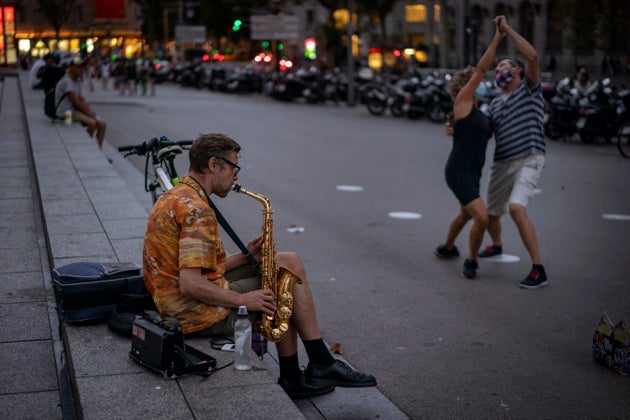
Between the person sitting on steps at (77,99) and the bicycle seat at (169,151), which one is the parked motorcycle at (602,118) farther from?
the bicycle seat at (169,151)

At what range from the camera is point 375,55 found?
247 ft

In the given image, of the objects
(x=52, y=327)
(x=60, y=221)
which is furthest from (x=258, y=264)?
(x=60, y=221)

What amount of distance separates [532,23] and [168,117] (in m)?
34.6

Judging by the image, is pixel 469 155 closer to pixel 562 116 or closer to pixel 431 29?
pixel 562 116

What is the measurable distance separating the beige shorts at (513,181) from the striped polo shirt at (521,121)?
0.08 meters

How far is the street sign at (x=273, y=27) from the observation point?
44312 millimetres

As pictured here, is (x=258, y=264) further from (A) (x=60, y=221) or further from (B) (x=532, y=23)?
(B) (x=532, y=23)

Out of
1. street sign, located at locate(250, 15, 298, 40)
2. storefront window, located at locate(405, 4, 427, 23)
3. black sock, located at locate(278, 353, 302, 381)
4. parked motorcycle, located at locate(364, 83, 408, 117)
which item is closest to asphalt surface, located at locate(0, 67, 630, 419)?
black sock, located at locate(278, 353, 302, 381)

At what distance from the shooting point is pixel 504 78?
833cm

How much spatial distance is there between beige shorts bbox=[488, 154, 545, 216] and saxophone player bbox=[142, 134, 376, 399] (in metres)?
3.62

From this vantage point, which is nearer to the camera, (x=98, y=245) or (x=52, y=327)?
(x=52, y=327)

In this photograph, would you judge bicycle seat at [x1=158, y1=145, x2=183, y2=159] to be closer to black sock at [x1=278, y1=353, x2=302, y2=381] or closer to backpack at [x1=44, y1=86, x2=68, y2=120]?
black sock at [x1=278, y1=353, x2=302, y2=381]

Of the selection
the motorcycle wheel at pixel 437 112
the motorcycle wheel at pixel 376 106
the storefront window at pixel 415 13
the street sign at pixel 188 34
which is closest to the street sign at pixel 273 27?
the motorcycle wheel at pixel 376 106

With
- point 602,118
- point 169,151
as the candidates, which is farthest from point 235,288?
point 602,118
